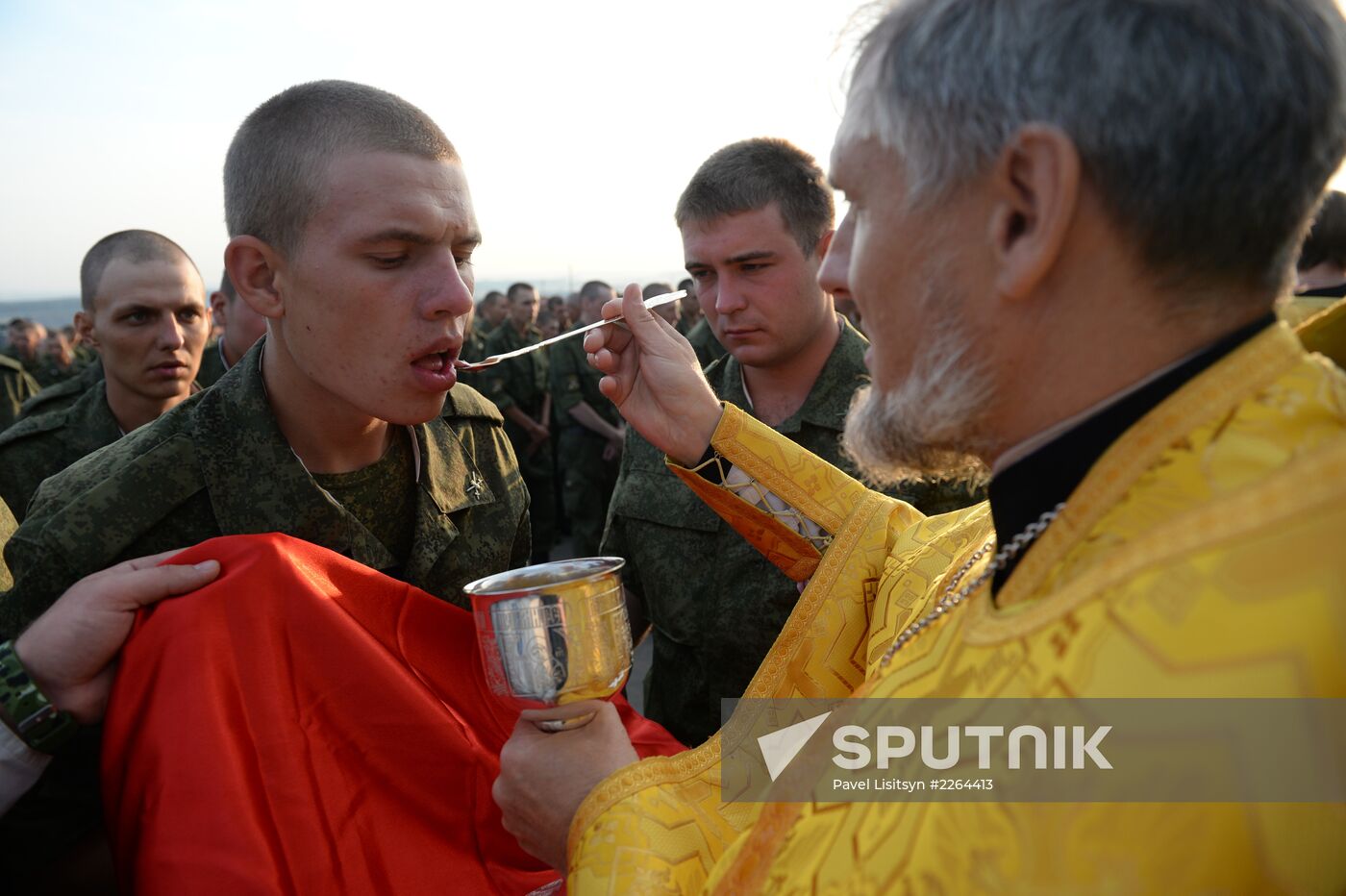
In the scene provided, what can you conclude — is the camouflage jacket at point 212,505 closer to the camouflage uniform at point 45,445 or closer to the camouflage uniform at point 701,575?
the camouflage uniform at point 701,575

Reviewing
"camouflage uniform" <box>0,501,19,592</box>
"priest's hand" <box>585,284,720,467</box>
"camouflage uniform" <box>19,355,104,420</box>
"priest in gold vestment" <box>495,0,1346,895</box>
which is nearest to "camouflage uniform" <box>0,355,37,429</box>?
"camouflage uniform" <box>19,355,104,420</box>

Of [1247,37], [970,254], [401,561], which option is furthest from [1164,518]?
[401,561]

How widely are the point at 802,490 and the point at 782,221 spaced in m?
1.50

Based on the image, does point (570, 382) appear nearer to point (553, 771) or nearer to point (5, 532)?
point (5, 532)

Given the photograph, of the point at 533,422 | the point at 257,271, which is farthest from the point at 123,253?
the point at 533,422

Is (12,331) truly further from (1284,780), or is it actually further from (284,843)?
(1284,780)

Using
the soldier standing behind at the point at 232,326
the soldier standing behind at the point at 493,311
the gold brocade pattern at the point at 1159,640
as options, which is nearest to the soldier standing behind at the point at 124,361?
the soldier standing behind at the point at 232,326

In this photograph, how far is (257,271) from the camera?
2.23 meters

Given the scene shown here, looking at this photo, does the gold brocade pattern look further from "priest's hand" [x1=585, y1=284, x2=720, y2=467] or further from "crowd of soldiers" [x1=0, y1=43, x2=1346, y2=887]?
"priest's hand" [x1=585, y1=284, x2=720, y2=467]

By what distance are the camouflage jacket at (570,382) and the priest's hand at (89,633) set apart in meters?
8.61

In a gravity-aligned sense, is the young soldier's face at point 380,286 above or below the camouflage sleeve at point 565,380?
above

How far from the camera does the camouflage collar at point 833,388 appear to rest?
11.2 ft

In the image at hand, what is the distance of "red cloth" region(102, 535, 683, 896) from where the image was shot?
1677mm

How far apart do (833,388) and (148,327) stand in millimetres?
3347
